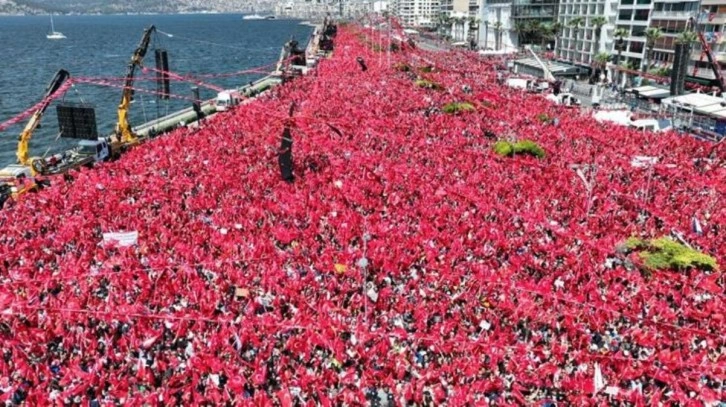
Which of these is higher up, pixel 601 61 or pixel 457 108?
pixel 601 61

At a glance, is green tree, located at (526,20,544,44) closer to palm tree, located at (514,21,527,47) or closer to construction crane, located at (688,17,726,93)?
palm tree, located at (514,21,527,47)

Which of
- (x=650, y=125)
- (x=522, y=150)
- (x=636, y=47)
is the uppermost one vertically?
(x=636, y=47)

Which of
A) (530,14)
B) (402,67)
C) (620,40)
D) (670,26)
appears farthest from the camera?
(530,14)

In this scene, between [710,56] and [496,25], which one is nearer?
[710,56]

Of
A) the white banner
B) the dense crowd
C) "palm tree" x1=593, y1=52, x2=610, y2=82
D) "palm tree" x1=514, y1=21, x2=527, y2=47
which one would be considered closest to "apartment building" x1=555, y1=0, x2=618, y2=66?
"palm tree" x1=593, y1=52, x2=610, y2=82

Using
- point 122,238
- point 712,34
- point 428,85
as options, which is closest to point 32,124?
point 122,238

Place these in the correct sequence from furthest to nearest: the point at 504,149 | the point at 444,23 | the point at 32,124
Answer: the point at 444,23, the point at 504,149, the point at 32,124

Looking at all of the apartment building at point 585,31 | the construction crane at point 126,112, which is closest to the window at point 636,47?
the apartment building at point 585,31

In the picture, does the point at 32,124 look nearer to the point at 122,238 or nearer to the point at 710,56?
the point at 122,238
